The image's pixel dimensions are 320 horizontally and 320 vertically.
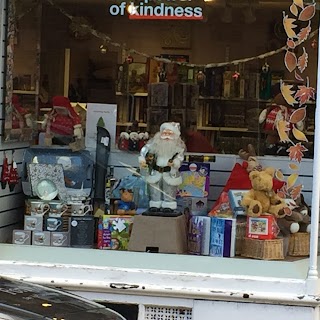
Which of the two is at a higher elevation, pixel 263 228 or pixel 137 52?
pixel 137 52

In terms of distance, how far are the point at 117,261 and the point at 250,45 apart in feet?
7.82

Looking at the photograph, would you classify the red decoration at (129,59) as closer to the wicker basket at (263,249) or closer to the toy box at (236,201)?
the toy box at (236,201)

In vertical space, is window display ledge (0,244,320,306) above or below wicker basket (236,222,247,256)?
below

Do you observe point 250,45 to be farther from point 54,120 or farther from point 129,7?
point 54,120

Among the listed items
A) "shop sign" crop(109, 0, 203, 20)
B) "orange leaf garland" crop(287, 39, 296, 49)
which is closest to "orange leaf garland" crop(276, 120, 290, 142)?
"orange leaf garland" crop(287, 39, 296, 49)

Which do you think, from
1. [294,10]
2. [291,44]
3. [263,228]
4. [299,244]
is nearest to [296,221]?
[299,244]

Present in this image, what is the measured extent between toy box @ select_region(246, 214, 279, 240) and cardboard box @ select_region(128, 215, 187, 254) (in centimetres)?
54

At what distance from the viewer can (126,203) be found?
22.3 feet

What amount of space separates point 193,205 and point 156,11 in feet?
5.61

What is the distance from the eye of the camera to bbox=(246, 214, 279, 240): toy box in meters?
6.32

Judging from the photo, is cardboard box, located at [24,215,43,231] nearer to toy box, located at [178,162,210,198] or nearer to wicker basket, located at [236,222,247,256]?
toy box, located at [178,162,210,198]

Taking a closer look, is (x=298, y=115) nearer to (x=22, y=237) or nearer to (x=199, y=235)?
(x=199, y=235)

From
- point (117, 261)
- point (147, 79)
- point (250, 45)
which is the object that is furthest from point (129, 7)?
point (117, 261)

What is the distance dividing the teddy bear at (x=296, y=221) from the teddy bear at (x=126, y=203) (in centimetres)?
122
